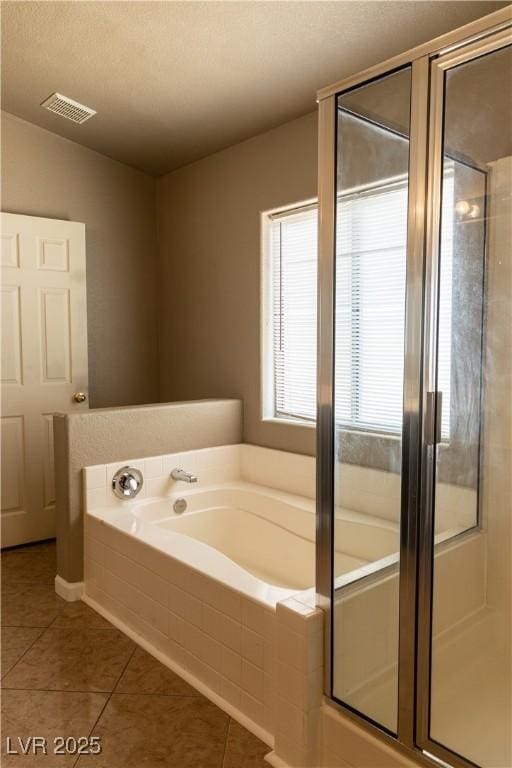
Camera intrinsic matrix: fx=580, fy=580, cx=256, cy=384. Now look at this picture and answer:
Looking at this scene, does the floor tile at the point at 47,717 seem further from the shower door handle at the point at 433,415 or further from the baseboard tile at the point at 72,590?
the shower door handle at the point at 433,415

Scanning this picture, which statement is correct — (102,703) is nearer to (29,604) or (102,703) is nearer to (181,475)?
(29,604)

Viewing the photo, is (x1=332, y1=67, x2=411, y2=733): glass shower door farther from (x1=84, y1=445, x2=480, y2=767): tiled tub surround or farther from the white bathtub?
the white bathtub

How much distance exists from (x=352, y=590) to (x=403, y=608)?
0.61ft

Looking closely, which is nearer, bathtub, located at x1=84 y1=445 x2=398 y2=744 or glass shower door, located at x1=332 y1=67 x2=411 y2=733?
glass shower door, located at x1=332 y1=67 x2=411 y2=733

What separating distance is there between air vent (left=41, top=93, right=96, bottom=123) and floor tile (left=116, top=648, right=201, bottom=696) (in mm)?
2850

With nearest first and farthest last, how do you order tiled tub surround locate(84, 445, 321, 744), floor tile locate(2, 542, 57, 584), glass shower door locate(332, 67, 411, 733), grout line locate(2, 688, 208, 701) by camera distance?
1. glass shower door locate(332, 67, 411, 733)
2. tiled tub surround locate(84, 445, 321, 744)
3. grout line locate(2, 688, 208, 701)
4. floor tile locate(2, 542, 57, 584)

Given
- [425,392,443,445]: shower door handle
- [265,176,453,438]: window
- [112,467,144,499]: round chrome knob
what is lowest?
[112,467,144,499]: round chrome knob

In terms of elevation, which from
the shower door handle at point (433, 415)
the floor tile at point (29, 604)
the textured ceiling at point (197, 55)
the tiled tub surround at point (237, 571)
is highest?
the textured ceiling at point (197, 55)

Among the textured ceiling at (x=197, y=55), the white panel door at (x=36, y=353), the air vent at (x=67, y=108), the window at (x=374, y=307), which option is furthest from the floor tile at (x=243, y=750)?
the air vent at (x=67, y=108)

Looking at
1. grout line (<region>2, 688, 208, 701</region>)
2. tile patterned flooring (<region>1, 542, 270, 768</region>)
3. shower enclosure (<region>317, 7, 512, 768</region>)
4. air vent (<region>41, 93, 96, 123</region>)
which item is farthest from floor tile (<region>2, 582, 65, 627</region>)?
air vent (<region>41, 93, 96, 123</region>)

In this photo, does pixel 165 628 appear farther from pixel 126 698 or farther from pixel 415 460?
pixel 415 460

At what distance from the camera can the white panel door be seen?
3506 mm

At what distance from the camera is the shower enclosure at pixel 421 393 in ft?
4.60

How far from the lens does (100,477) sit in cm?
280
